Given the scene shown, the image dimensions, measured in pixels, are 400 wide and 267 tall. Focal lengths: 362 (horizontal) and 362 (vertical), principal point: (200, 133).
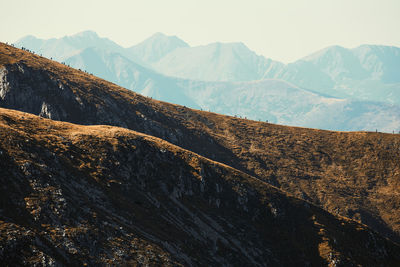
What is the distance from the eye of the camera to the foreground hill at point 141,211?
5591cm

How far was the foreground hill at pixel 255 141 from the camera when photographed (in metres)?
131

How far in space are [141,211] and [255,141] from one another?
335 feet

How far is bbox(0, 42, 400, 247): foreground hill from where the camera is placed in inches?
5172

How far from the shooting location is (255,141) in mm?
A: 168250

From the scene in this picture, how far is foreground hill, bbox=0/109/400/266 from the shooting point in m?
55.9

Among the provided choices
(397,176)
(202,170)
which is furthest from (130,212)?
(397,176)

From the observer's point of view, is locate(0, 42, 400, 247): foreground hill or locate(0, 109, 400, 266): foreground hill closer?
locate(0, 109, 400, 266): foreground hill

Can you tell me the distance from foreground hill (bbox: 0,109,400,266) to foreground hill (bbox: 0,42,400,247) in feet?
133

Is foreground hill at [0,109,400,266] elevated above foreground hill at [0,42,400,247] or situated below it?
below

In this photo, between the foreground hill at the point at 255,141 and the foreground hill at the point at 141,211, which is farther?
the foreground hill at the point at 255,141

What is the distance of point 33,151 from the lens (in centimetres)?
6981

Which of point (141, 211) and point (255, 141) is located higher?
point (255, 141)

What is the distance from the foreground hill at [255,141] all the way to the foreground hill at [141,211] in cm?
4057

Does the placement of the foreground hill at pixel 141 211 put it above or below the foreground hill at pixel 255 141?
below
